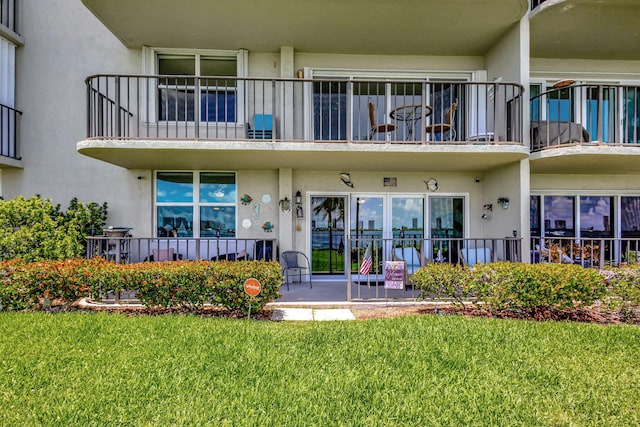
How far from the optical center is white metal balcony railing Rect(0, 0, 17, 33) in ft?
28.6

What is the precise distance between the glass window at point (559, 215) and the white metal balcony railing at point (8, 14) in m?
14.7

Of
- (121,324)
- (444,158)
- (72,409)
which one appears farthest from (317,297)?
(72,409)

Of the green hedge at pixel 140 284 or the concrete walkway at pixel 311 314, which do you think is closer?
the green hedge at pixel 140 284

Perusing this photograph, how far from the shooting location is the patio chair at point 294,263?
8.45 meters

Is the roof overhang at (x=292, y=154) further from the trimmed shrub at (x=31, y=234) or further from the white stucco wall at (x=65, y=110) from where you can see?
the trimmed shrub at (x=31, y=234)

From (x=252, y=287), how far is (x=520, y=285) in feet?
13.9

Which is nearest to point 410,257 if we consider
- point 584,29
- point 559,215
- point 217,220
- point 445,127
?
point 445,127

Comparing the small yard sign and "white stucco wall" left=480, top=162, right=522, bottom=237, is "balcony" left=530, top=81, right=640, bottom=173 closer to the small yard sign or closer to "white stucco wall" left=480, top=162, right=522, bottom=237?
"white stucco wall" left=480, top=162, right=522, bottom=237

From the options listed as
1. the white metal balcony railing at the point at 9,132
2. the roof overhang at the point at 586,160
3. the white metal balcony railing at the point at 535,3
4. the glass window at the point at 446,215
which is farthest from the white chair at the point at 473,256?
the white metal balcony railing at the point at 9,132

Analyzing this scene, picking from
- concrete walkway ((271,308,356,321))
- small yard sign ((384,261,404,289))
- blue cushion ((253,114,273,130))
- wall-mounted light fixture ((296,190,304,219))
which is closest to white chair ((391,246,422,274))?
small yard sign ((384,261,404,289))

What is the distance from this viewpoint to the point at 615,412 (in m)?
2.98

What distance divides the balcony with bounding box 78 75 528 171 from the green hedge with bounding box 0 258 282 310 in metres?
2.57

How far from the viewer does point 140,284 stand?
5.63m

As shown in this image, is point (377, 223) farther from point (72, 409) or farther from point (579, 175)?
point (72, 409)
